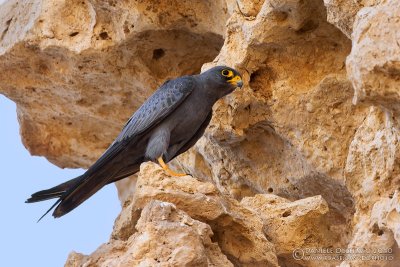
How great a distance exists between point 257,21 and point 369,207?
2.21 metres

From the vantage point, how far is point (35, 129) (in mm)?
11047

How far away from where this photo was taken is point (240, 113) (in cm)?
877

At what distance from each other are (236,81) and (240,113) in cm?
49

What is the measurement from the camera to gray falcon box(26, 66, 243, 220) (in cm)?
825

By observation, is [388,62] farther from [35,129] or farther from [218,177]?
[35,129]

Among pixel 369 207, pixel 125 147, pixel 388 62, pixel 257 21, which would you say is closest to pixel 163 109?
pixel 125 147

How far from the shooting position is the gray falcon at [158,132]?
8250mm

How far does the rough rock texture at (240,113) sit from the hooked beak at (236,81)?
11.0 inches

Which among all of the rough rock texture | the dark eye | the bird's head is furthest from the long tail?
the dark eye

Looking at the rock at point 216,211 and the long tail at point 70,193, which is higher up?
the long tail at point 70,193

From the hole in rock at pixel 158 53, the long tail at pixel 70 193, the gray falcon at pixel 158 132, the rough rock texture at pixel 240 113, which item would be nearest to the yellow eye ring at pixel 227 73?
the gray falcon at pixel 158 132

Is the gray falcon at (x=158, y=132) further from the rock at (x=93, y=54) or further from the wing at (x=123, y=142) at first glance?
the rock at (x=93, y=54)

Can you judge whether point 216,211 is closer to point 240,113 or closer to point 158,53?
point 240,113

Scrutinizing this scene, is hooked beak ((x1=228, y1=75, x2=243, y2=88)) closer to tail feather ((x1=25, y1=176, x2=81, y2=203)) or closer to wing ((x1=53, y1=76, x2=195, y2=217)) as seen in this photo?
wing ((x1=53, y1=76, x2=195, y2=217))
